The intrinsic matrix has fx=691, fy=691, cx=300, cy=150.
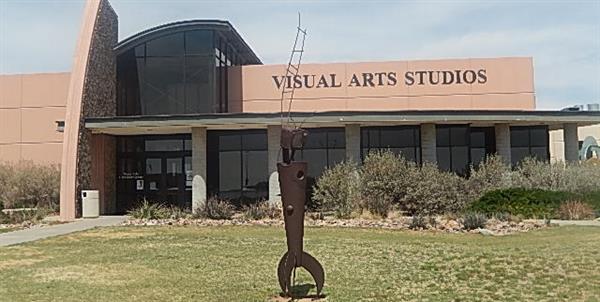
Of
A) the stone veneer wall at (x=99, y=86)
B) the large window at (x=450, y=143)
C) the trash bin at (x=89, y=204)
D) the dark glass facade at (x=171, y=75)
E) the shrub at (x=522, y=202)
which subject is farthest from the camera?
the dark glass facade at (x=171, y=75)

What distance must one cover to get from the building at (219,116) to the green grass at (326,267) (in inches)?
421

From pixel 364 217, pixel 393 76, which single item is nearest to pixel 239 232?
pixel 364 217

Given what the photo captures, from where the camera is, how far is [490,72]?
3469 cm

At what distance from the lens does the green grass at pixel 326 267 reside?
990cm

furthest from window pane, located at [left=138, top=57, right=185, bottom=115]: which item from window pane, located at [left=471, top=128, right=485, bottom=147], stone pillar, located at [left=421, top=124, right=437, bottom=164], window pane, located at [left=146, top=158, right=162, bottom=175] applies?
window pane, located at [left=471, top=128, right=485, bottom=147]

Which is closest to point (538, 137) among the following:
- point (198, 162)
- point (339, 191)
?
point (339, 191)

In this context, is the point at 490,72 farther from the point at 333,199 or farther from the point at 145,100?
the point at 145,100

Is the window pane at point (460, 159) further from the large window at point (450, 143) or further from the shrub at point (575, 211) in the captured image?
the shrub at point (575, 211)

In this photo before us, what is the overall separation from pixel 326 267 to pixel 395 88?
23.2m

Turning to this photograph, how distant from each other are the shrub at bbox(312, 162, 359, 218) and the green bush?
13271 mm

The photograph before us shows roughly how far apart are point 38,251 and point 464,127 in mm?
22190

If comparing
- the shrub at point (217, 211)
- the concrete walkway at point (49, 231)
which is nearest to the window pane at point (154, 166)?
the concrete walkway at point (49, 231)

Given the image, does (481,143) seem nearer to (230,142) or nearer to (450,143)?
(450,143)

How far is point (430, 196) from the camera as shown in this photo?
25.9m
